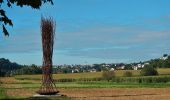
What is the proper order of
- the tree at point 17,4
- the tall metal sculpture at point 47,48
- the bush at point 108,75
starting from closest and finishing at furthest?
1. the tree at point 17,4
2. the tall metal sculpture at point 47,48
3. the bush at point 108,75

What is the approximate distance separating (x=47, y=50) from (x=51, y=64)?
1.20 m

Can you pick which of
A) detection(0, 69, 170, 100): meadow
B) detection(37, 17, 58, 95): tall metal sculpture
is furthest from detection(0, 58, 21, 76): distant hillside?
detection(37, 17, 58, 95): tall metal sculpture

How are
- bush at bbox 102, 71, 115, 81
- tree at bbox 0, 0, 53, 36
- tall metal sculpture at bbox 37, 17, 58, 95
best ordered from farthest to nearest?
1. bush at bbox 102, 71, 115, 81
2. tall metal sculpture at bbox 37, 17, 58, 95
3. tree at bbox 0, 0, 53, 36

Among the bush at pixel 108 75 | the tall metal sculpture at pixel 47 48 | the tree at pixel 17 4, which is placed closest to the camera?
the tree at pixel 17 4

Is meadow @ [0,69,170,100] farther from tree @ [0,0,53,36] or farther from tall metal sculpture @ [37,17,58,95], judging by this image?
tree @ [0,0,53,36]

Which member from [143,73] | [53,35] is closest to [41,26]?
[53,35]

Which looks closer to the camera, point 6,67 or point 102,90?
point 102,90

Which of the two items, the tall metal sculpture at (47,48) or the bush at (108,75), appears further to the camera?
the bush at (108,75)

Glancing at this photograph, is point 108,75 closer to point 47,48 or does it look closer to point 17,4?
point 47,48

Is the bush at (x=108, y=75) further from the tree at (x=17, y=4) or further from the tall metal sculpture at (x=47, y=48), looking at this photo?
the tree at (x=17, y=4)

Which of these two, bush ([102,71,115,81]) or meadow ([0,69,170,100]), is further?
bush ([102,71,115,81])

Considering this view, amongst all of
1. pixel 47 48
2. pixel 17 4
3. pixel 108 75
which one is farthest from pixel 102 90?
pixel 108 75

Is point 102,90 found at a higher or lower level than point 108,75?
lower

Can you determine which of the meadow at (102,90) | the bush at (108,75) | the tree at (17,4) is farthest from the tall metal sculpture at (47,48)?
the bush at (108,75)
